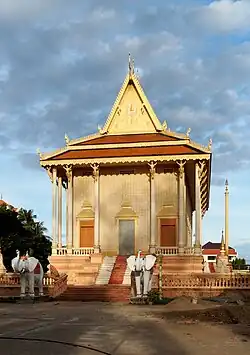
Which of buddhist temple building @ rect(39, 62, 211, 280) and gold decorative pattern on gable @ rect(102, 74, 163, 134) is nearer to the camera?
buddhist temple building @ rect(39, 62, 211, 280)

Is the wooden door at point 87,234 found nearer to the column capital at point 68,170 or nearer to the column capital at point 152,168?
the column capital at point 68,170

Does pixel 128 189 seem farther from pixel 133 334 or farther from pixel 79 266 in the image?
pixel 133 334

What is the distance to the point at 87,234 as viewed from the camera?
33.2m

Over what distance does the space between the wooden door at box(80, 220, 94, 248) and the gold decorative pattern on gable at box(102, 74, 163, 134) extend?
5.55m

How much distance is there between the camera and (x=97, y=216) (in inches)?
1268

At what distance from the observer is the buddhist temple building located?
31594 millimetres

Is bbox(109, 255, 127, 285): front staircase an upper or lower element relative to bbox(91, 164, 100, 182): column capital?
lower

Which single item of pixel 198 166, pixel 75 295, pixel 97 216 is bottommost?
pixel 75 295

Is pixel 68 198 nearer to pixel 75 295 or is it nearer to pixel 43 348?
Result: pixel 75 295

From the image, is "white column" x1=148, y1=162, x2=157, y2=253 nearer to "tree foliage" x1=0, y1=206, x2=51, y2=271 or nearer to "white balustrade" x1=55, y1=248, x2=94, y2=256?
"white balustrade" x1=55, y1=248, x2=94, y2=256

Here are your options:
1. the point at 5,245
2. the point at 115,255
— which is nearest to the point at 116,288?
the point at 115,255

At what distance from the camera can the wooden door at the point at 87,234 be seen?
108ft

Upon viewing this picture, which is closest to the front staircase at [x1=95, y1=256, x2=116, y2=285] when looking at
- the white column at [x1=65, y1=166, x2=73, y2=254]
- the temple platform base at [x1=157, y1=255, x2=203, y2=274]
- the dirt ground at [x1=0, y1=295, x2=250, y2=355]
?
the white column at [x1=65, y1=166, x2=73, y2=254]

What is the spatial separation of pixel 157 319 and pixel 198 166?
1926 centimetres
